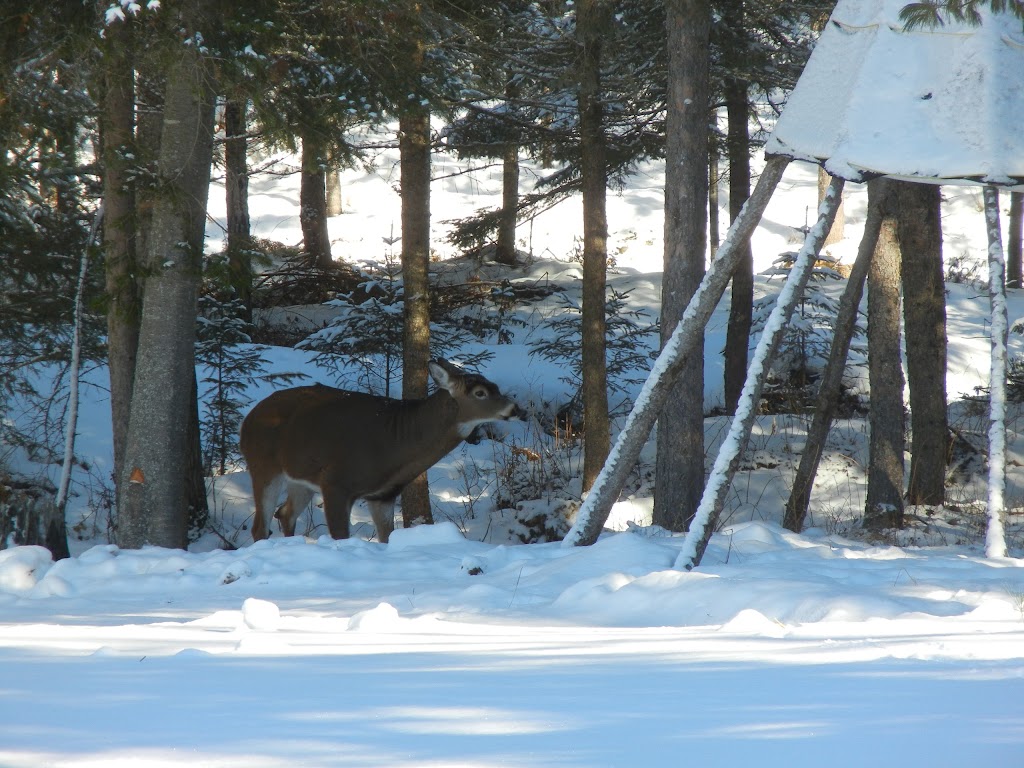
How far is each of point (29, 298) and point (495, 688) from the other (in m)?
9.41

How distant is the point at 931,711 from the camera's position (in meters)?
2.48

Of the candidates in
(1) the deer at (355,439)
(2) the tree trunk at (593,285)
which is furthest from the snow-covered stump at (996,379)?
(2) the tree trunk at (593,285)

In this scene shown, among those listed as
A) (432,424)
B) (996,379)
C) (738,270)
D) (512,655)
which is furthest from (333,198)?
(512,655)

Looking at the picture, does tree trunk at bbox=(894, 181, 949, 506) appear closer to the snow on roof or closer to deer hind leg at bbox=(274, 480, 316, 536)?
the snow on roof

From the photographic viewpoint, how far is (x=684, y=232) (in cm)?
890

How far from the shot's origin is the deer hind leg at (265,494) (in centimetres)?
1036

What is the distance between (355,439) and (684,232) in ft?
12.4

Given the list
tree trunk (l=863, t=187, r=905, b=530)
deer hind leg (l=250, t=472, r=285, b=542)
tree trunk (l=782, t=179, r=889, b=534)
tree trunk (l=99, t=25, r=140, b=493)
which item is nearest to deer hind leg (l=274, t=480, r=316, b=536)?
deer hind leg (l=250, t=472, r=285, b=542)

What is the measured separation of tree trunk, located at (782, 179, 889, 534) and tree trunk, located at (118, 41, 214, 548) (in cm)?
536

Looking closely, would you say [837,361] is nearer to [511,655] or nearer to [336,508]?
[336,508]

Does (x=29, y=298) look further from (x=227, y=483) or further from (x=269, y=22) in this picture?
(x=269, y=22)

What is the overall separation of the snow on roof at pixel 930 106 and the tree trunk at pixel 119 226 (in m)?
4.96

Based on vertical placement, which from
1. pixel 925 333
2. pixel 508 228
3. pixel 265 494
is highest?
pixel 508 228

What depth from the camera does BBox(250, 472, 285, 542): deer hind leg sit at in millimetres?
10359
